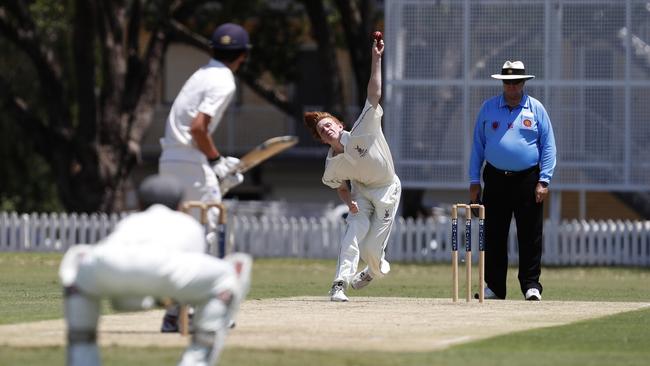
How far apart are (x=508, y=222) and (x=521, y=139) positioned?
0.81 m

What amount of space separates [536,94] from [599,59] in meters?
1.39

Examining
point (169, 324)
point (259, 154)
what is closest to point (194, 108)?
point (259, 154)

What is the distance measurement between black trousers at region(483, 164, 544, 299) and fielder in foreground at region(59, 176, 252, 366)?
7.01 meters

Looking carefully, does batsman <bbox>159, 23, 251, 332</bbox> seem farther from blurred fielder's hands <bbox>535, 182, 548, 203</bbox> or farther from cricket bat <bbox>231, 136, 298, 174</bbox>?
blurred fielder's hands <bbox>535, 182, 548, 203</bbox>

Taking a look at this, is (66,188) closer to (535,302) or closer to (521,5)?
(521,5)

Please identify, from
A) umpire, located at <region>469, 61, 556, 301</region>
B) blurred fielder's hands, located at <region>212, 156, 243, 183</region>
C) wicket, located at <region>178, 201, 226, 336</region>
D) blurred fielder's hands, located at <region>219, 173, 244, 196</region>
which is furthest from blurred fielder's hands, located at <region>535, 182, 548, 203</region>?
wicket, located at <region>178, 201, 226, 336</region>

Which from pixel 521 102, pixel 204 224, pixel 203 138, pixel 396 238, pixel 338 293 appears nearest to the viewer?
pixel 204 224

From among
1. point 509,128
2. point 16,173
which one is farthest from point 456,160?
point 16,173

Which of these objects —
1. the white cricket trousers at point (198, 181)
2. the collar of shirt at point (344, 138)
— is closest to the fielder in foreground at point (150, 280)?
the white cricket trousers at point (198, 181)

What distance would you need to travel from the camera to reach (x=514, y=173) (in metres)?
14.7

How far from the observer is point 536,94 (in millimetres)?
29188

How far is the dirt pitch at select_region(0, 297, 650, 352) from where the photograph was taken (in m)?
9.65

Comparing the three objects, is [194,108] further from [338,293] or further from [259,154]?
[338,293]

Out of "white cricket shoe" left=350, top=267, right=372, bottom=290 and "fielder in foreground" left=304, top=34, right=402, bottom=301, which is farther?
"white cricket shoe" left=350, top=267, right=372, bottom=290
